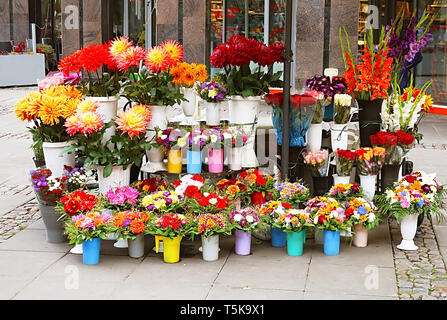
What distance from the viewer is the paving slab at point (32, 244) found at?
6.31 metres

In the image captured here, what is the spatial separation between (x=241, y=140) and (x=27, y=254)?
6.61 ft

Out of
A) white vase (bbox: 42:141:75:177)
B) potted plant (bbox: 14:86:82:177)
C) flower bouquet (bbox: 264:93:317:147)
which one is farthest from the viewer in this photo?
flower bouquet (bbox: 264:93:317:147)

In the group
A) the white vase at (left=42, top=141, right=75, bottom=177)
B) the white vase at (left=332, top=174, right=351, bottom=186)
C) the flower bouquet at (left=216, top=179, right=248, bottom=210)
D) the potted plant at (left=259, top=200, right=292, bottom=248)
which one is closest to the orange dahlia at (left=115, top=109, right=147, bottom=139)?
the white vase at (left=42, top=141, right=75, bottom=177)

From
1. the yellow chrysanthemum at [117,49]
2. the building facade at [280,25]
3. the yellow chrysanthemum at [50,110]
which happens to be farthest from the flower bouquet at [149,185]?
the building facade at [280,25]

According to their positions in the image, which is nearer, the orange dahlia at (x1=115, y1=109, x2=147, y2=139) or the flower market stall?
the flower market stall

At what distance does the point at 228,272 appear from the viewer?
5.67 metres

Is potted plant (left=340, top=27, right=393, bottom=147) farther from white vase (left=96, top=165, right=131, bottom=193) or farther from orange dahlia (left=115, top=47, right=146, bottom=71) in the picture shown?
white vase (left=96, top=165, right=131, bottom=193)

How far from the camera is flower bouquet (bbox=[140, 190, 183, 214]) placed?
605 centimetres

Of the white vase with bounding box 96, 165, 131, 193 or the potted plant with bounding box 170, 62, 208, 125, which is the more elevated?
the potted plant with bounding box 170, 62, 208, 125

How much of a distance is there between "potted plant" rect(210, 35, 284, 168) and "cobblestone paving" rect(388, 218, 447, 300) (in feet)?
5.14

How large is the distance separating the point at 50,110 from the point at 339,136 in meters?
2.56

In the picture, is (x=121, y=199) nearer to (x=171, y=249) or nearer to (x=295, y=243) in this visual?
(x=171, y=249)

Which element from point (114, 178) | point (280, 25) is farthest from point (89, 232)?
point (280, 25)

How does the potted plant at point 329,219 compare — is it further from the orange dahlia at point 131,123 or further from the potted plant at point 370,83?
the orange dahlia at point 131,123
